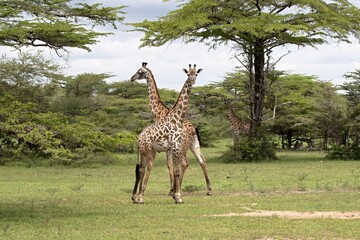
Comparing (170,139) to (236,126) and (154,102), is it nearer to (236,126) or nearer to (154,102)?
(154,102)

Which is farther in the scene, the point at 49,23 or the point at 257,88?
the point at 257,88

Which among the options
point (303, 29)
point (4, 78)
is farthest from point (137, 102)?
point (303, 29)

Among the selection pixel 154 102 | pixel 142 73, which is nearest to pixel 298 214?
pixel 154 102

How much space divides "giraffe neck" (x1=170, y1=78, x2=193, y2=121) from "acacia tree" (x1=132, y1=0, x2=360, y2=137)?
12.5 metres

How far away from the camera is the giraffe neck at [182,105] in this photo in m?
13.7

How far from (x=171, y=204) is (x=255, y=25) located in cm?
1406

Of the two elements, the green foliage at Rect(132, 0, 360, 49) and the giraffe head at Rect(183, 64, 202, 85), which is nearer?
the giraffe head at Rect(183, 64, 202, 85)

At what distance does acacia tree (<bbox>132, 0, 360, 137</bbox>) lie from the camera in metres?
26.7

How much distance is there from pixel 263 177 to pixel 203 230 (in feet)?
30.9

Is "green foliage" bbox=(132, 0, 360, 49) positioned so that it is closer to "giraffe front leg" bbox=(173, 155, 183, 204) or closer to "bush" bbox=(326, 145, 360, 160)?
"bush" bbox=(326, 145, 360, 160)

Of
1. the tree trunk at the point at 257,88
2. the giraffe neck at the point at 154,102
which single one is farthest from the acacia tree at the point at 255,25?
the giraffe neck at the point at 154,102

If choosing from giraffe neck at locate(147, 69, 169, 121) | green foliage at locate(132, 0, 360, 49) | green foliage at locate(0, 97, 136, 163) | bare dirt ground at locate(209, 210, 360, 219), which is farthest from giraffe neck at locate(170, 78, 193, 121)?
green foliage at locate(132, 0, 360, 49)

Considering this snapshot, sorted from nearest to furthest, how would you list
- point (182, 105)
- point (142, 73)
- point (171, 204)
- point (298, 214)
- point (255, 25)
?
1. point (298, 214)
2. point (171, 204)
3. point (182, 105)
4. point (142, 73)
5. point (255, 25)

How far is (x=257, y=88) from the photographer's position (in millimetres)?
28312
